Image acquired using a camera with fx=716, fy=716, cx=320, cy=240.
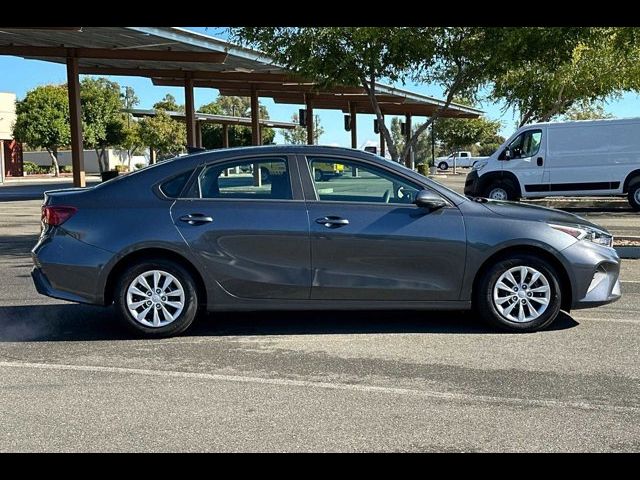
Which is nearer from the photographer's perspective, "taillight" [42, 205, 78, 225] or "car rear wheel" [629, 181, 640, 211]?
"taillight" [42, 205, 78, 225]

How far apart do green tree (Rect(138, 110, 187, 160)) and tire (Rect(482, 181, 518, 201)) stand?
44.5 metres

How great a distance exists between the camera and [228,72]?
27.9m

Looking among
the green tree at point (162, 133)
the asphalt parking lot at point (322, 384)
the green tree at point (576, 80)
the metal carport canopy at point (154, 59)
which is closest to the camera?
the asphalt parking lot at point (322, 384)

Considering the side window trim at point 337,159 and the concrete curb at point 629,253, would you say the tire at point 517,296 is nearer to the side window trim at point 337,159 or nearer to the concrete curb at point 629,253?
the side window trim at point 337,159

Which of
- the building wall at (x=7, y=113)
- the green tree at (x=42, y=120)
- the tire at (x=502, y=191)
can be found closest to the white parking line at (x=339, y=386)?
the tire at (x=502, y=191)

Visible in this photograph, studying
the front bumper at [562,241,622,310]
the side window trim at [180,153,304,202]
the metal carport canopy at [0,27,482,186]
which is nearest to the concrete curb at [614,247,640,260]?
the front bumper at [562,241,622,310]

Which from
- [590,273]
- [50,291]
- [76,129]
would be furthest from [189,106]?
[590,273]

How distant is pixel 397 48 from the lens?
11508 mm

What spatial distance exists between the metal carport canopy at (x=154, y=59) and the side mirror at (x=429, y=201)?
6879mm

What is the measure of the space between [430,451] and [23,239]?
1150 centimetres

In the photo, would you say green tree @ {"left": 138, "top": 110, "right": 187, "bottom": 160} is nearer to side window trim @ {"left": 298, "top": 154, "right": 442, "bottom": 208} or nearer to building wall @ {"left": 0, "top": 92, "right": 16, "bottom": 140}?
building wall @ {"left": 0, "top": 92, "right": 16, "bottom": 140}

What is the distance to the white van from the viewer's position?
58.4 feet

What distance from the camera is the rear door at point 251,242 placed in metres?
6.23

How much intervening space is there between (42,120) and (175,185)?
5158cm
